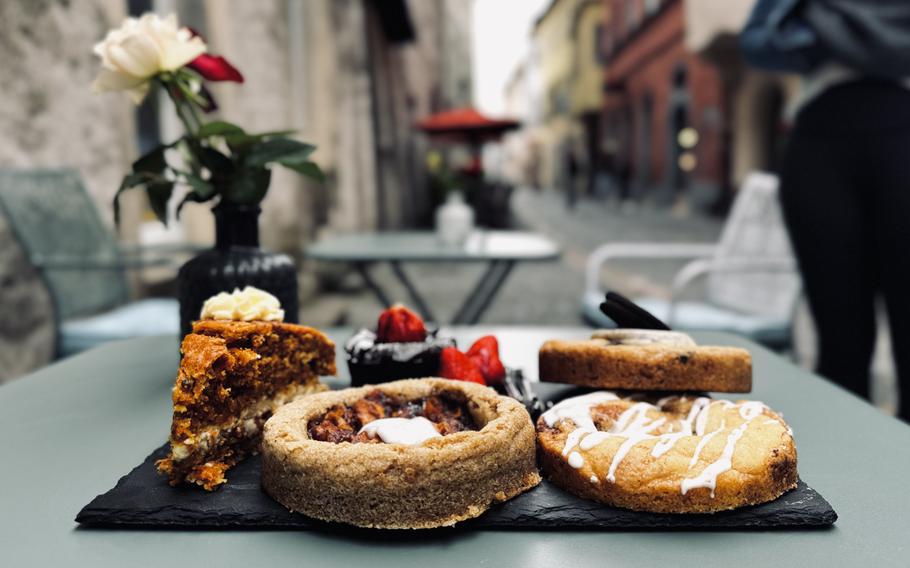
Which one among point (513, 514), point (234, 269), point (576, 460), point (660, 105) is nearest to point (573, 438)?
point (576, 460)

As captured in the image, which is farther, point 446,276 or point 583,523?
point 446,276

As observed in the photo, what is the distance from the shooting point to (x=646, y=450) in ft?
3.34

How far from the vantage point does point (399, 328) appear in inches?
58.7

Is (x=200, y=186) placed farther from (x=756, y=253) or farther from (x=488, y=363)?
(x=756, y=253)

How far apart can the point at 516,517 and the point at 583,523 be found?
87 millimetres

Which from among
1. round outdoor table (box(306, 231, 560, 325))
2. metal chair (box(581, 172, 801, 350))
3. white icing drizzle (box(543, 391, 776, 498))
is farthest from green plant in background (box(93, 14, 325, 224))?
round outdoor table (box(306, 231, 560, 325))

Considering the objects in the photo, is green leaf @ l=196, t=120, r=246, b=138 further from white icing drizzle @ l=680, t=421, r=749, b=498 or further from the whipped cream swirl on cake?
white icing drizzle @ l=680, t=421, r=749, b=498

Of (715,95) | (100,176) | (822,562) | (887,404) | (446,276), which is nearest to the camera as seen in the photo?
(822,562)

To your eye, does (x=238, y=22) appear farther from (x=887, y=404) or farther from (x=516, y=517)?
(x=516, y=517)

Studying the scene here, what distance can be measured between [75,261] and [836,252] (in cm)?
281

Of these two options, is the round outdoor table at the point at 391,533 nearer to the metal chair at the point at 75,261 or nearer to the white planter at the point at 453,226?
the metal chair at the point at 75,261

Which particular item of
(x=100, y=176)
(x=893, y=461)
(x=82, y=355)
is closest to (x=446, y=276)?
(x=100, y=176)

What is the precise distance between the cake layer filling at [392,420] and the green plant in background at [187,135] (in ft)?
2.06

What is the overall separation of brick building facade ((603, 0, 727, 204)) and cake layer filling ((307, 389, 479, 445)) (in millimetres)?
18964
